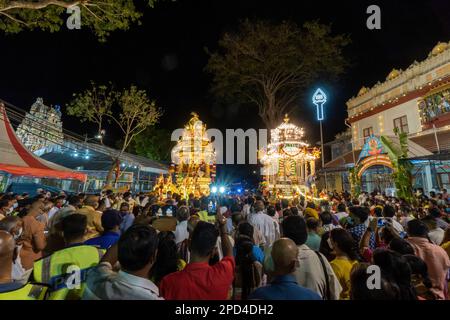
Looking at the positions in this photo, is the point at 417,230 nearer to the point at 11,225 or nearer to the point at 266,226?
A: the point at 266,226

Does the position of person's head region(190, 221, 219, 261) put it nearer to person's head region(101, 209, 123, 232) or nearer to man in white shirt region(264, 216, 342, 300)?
man in white shirt region(264, 216, 342, 300)

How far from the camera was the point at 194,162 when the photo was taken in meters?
17.4

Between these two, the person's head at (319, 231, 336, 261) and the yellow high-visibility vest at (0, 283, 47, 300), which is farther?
the person's head at (319, 231, 336, 261)

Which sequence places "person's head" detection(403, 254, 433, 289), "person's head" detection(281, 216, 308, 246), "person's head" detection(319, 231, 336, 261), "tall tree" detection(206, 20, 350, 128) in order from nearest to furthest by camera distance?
"person's head" detection(403, 254, 433, 289) < "person's head" detection(281, 216, 308, 246) < "person's head" detection(319, 231, 336, 261) < "tall tree" detection(206, 20, 350, 128)

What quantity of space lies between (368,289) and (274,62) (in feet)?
68.4

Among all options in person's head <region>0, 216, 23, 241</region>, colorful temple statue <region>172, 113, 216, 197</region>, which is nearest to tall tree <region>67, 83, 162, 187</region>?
colorful temple statue <region>172, 113, 216, 197</region>

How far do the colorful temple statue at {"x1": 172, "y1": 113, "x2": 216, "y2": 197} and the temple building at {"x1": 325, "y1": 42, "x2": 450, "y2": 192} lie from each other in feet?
33.5

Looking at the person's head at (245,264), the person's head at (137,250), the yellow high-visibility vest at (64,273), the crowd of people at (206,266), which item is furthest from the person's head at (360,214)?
the yellow high-visibility vest at (64,273)

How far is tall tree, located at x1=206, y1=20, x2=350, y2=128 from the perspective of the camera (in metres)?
19.6

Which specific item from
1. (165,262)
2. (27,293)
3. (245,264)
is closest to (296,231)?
(245,264)

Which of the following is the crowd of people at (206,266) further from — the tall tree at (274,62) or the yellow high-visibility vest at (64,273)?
the tall tree at (274,62)

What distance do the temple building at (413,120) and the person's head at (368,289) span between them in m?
11.7
